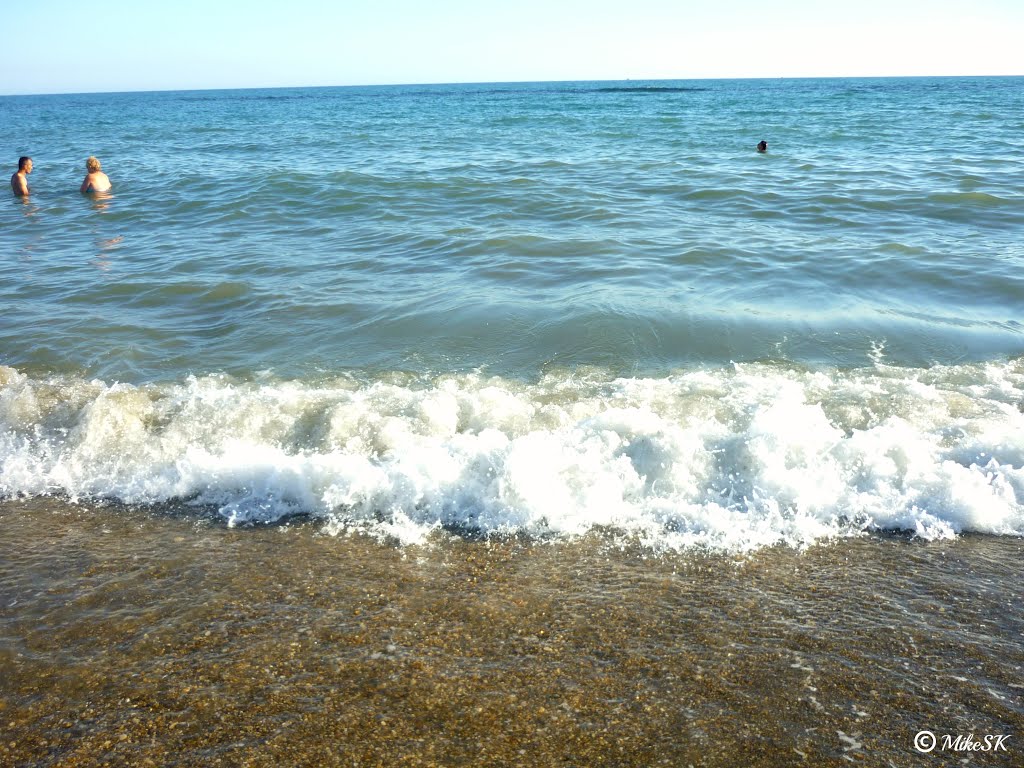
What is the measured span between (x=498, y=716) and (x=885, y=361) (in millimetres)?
4588

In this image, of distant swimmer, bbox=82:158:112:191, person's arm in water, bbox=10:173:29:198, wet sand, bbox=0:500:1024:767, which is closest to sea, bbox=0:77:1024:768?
wet sand, bbox=0:500:1024:767

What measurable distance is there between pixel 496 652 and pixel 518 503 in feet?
3.72

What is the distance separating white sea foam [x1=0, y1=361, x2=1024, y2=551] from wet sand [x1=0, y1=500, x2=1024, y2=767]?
242 millimetres

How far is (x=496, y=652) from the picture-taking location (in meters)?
2.82

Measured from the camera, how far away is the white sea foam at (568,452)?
3.78 m

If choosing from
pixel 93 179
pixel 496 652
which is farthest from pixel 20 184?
pixel 496 652

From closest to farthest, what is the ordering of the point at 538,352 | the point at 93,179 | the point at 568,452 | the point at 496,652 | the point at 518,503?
1. the point at 496,652
2. the point at 518,503
3. the point at 568,452
4. the point at 538,352
5. the point at 93,179

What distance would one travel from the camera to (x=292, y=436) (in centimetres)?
475

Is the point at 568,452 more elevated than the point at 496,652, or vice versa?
the point at 568,452

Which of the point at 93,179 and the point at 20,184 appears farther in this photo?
the point at 20,184

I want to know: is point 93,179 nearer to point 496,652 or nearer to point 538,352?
point 538,352

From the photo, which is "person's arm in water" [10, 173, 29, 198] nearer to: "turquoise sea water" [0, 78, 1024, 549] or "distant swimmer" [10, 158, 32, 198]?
"distant swimmer" [10, 158, 32, 198]

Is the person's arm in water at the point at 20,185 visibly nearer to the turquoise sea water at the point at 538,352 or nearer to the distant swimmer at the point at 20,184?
the distant swimmer at the point at 20,184

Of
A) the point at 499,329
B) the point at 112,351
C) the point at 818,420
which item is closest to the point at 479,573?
the point at 818,420
